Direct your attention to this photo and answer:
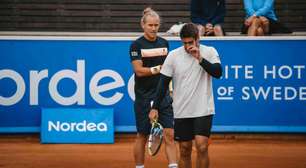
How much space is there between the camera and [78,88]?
47.0ft

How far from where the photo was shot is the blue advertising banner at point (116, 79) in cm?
1430

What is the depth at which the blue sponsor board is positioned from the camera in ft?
46.6

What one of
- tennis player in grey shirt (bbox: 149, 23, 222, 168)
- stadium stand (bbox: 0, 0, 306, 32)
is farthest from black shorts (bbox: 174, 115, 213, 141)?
stadium stand (bbox: 0, 0, 306, 32)

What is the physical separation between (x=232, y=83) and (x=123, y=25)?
3716 mm

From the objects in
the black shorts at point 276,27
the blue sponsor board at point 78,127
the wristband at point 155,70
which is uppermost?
the black shorts at point 276,27

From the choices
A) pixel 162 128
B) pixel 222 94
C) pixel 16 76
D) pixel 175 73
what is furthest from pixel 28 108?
pixel 175 73

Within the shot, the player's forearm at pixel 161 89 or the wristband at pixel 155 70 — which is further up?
the wristband at pixel 155 70

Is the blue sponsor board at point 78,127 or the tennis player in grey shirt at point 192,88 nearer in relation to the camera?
the tennis player in grey shirt at point 192,88

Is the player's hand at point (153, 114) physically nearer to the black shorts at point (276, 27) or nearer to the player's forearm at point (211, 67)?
the player's forearm at point (211, 67)

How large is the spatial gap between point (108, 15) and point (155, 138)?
7.60 meters

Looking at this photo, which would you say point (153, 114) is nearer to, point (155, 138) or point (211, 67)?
point (155, 138)

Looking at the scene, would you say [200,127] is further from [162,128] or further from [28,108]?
[28,108]

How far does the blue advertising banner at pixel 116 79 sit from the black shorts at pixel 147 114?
3.87 m

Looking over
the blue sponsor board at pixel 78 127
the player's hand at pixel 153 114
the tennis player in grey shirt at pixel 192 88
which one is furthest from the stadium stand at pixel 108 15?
Answer: the tennis player in grey shirt at pixel 192 88
